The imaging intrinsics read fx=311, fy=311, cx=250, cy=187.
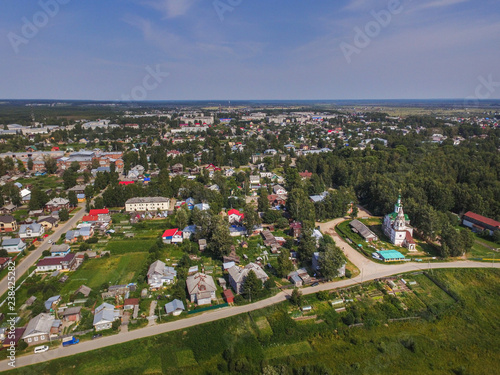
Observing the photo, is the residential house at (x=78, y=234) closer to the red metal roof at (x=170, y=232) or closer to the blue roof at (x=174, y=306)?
the red metal roof at (x=170, y=232)

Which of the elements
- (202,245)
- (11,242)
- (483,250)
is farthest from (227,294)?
Answer: (483,250)

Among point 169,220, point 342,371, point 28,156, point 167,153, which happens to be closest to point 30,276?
point 169,220

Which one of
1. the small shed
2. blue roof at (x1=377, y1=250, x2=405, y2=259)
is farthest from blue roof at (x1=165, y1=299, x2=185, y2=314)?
blue roof at (x1=377, y1=250, x2=405, y2=259)

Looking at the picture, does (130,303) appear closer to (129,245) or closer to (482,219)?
(129,245)

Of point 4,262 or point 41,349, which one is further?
point 4,262

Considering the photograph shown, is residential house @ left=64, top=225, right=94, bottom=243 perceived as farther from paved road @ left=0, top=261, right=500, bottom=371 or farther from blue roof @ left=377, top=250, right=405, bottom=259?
blue roof @ left=377, top=250, right=405, bottom=259

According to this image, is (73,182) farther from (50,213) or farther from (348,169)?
(348,169)
